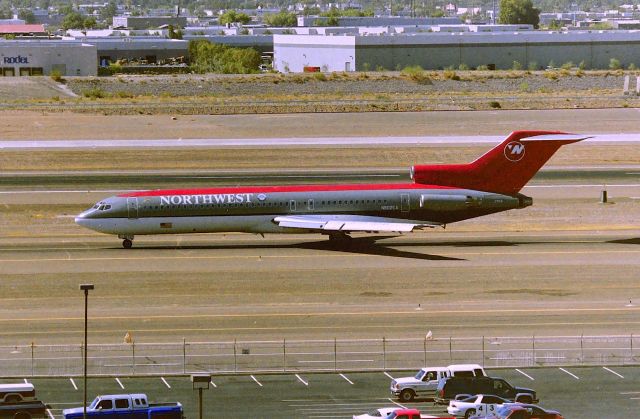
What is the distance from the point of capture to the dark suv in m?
41.1

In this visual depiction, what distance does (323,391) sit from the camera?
42.9 metres

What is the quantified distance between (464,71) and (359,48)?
18.2 metres

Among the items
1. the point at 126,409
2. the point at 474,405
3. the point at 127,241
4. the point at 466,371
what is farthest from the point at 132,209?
the point at 474,405

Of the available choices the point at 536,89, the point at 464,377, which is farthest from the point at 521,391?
the point at 536,89

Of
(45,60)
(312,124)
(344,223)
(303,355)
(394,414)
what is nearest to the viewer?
(394,414)

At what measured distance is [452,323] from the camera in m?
52.6

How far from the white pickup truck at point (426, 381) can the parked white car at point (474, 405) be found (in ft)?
6.14

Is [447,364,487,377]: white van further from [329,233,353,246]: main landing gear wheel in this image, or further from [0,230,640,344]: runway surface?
[329,233,353,246]: main landing gear wheel

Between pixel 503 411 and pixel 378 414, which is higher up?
pixel 503 411

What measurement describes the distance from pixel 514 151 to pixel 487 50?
411 ft

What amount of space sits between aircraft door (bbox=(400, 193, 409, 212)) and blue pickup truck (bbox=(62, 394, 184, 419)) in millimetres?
31250

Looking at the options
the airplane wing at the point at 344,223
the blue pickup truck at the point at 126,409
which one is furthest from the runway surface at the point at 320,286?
the blue pickup truck at the point at 126,409

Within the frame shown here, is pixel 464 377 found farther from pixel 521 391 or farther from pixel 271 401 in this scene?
pixel 271 401

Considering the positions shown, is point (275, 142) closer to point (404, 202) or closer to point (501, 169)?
point (404, 202)
